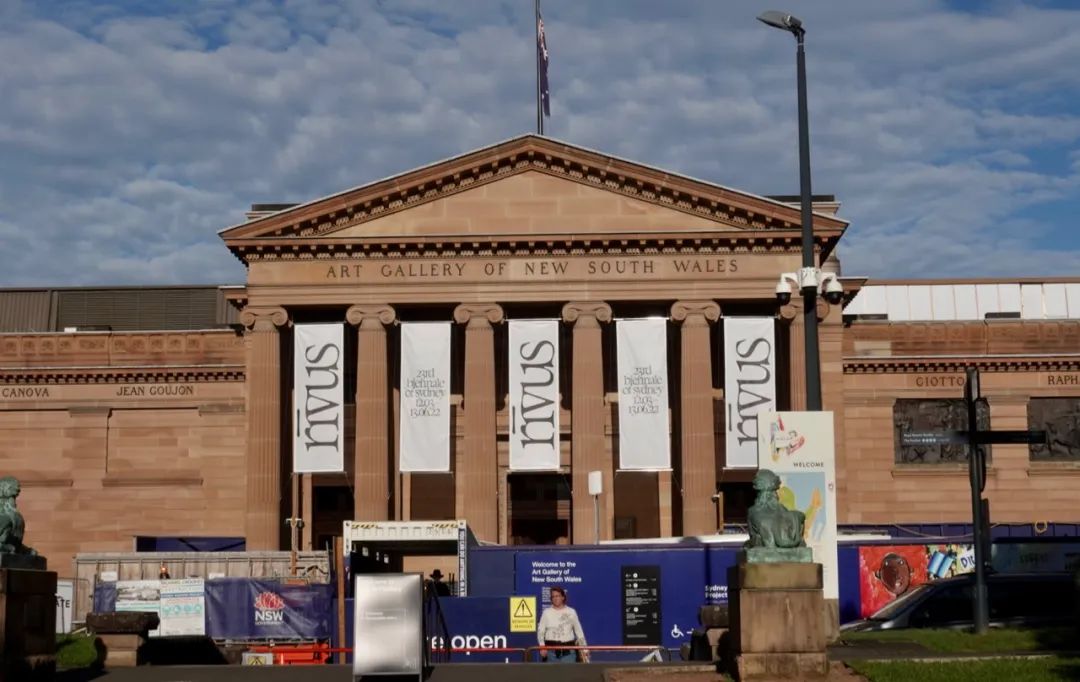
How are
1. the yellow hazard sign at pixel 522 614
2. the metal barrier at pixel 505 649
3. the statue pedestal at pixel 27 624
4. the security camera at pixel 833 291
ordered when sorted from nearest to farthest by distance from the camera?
the statue pedestal at pixel 27 624 < the security camera at pixel 833 291 < the metal barrier at pixel 505 649 < the yellow hazard sign at pixel 522 614

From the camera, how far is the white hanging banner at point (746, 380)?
48469 mm

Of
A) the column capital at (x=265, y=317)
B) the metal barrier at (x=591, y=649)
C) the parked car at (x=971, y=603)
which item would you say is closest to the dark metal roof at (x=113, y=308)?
the column capital at (x=265, y=317)

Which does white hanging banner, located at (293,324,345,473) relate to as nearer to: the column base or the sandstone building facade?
the sandstone building facade

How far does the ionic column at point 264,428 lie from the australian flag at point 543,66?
12656mm

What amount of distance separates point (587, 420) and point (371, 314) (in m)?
8.49

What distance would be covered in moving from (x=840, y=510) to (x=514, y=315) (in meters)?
13.5

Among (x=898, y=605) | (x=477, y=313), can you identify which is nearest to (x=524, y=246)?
(x=477, y=313)

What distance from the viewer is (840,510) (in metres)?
51.7

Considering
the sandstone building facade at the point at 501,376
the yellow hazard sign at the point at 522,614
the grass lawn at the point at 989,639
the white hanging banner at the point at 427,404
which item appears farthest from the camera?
the sandstone building facade at the point at 501,376

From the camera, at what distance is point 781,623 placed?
61.6 feet

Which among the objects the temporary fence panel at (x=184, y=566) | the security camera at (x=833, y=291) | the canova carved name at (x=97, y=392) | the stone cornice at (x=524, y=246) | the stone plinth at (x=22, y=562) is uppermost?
the stone cornice at (x=524, y=246)

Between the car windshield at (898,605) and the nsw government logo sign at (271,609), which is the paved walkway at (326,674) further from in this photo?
the nsw government logo sign at (271,609)

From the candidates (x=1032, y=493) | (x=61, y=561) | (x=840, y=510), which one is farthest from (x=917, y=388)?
(x=61, y=561)

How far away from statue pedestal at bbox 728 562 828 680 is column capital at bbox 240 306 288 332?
3448cm
